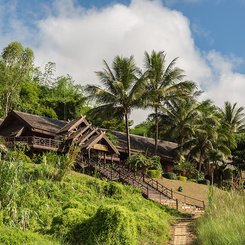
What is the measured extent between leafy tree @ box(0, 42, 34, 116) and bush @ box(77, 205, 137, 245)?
38.5m

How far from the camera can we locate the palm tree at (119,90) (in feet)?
119

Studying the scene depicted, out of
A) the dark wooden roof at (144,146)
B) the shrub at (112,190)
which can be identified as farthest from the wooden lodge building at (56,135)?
the shrub at (112,190)

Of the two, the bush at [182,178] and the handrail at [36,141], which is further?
the bush at [182,178]

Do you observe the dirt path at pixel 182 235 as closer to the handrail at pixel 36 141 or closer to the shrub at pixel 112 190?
the shrub at pixel 112 190

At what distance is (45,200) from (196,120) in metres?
29.8

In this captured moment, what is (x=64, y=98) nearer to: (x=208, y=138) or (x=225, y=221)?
(x=208, y=138)

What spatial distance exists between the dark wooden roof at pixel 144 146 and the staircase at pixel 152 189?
217 inches

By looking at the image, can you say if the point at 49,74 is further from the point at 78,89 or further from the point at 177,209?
the point at 177,209

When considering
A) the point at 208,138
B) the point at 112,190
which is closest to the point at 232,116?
the point at 208,138

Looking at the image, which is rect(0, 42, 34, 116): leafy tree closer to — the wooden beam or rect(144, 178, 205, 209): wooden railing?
the wooden beam

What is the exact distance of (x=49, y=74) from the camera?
67.8 meters

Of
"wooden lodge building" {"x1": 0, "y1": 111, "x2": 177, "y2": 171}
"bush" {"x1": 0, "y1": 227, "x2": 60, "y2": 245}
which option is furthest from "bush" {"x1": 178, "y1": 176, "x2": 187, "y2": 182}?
"bush" {"x1": 0, "y1": 227, "x2": 60, "y2": 245}

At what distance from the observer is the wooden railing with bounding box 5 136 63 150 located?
29.3 m

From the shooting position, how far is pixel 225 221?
10.5 m
